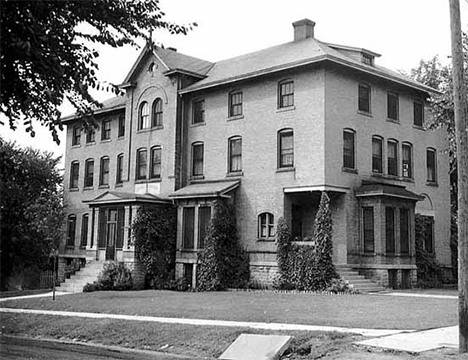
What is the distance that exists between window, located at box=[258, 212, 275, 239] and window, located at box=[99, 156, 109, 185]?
13.6 meters

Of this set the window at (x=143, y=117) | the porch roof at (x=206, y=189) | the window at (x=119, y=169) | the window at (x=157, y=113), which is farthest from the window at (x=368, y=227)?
the window at (x=119, y=169)

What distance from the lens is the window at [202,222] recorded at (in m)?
31.4

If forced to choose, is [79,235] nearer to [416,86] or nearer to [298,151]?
[298,151]

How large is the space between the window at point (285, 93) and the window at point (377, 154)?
15.1 ft

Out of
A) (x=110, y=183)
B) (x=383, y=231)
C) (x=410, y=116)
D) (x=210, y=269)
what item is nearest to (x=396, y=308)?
(x=383, y=231)

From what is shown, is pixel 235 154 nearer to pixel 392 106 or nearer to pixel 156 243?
pixel 156 243

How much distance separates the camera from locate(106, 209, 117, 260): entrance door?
34.1 meters

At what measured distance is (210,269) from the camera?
30.0m

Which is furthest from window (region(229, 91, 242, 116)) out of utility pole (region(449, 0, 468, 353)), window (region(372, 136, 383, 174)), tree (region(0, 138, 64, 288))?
utility pole (region(449, 0, 468, 353))

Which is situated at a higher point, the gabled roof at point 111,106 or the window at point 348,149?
the gabled roof at point 111,106

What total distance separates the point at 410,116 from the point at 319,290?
1187 cm

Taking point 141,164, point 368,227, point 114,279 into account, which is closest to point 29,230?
point 141,164

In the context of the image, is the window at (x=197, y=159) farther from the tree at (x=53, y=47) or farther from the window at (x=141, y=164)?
the tree at (x=53, y=47)

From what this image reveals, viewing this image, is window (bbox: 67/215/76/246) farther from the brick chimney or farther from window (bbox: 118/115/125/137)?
the brick chimney
